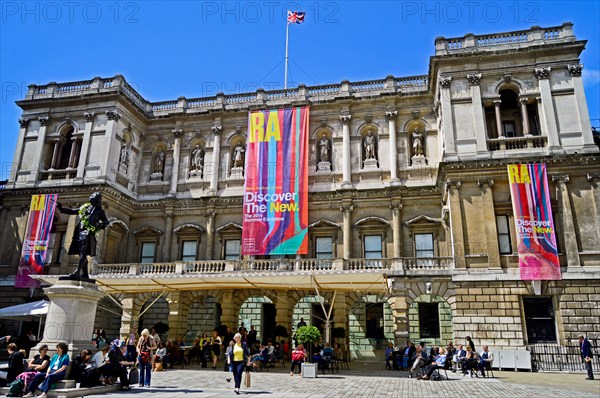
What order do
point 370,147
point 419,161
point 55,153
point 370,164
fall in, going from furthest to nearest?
point 55,153, point 370,147, point 370,164, point 419,161

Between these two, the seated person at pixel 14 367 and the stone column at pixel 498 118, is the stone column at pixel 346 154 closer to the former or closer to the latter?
the stone column at pixel 498 118

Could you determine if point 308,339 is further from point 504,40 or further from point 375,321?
point 504,40

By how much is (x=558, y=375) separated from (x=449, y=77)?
14461 mm

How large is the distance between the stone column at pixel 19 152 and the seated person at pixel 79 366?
70.8 ft

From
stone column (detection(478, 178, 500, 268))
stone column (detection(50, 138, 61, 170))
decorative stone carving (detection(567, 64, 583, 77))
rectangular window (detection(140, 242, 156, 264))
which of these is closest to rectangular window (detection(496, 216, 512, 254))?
stone column (detection(478, 178, 500, 268))

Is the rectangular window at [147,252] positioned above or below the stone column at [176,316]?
above

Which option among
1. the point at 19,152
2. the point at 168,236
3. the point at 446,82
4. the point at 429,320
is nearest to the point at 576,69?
the point at 446,82

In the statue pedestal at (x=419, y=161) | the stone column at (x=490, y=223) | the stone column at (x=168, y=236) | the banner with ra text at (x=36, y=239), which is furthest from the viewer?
the stone column at (x=168, y=236)

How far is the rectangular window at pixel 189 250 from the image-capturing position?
27.5 m

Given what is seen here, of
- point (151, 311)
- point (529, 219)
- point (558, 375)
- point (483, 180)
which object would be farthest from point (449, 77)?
point (151, 311)

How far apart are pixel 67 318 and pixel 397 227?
17.6m

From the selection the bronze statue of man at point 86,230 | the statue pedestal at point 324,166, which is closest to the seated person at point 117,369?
the bronze statue of man at point 86,230

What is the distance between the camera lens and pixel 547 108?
22.2m

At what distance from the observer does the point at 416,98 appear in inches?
1054
